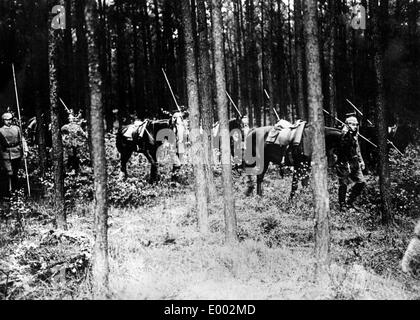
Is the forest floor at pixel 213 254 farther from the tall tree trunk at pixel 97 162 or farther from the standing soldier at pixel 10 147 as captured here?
the standing soldier at pixel 10 147

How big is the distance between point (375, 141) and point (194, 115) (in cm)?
968

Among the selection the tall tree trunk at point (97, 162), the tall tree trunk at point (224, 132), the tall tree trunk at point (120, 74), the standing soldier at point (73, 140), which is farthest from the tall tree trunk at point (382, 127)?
the tall tree trunk at point (120, 74)

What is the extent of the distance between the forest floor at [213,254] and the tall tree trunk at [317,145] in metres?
0.50

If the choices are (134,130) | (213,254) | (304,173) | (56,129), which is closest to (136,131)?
(134,130)

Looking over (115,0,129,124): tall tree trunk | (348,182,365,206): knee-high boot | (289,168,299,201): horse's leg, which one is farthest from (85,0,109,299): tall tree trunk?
(115,0,129,124): tall tree trunk

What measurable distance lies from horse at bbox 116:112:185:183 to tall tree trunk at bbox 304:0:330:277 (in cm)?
841

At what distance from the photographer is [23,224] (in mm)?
10062

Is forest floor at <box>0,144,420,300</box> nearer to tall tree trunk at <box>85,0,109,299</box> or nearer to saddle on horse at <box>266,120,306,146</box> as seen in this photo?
tall tree trunk at <box>85,0,109,299</box>

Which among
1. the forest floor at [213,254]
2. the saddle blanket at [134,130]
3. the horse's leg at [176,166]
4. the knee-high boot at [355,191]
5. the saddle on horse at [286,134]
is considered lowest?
the forest floor at [213,254]

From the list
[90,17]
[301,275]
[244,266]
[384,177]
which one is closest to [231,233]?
Answer: [244,266]

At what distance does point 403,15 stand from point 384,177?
17186 mm

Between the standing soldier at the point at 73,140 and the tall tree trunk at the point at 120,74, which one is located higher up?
the tall tree trunk at the point at 120,74

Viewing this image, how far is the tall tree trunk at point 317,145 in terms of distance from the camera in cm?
682

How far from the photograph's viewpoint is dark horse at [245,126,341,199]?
41.9 feet
